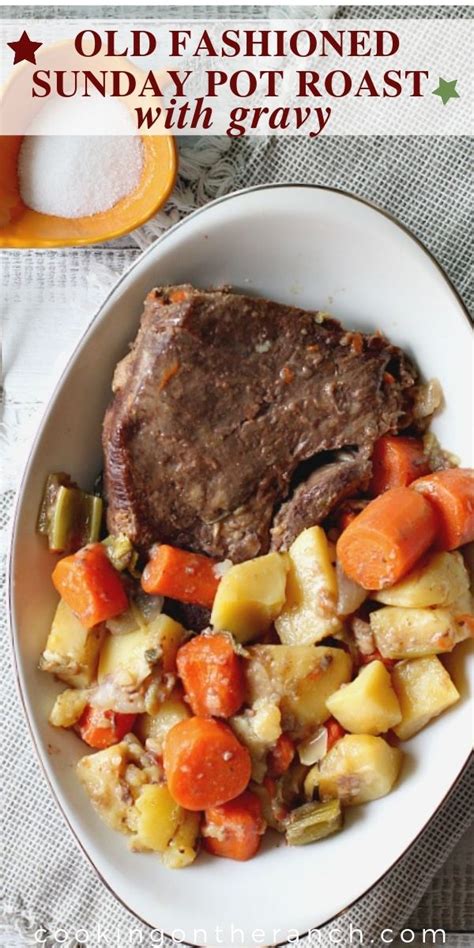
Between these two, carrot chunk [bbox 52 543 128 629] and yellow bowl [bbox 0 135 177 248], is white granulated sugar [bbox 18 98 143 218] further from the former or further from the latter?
carrot chunk [bbox 52 543 128 629]

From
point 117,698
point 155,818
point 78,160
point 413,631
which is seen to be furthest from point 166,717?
point 78,160

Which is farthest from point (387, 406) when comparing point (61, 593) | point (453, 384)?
point (61, 593)

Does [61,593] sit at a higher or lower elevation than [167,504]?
lower

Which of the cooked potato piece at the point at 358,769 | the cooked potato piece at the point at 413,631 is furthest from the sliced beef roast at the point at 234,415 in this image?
the cooked potato piece at the point at 358,769

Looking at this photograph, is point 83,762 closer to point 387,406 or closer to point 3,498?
point 3,498

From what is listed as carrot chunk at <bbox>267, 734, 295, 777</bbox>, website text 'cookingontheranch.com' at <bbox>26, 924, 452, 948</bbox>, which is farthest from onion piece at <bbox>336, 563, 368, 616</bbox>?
website text 'cookingontheranch.com' at <bbox>26, 924, 452, 948</bbox>

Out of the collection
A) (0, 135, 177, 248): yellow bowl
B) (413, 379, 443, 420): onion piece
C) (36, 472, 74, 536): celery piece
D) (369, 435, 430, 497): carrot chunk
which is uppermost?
(0, 135, 177, 248): yellow bowl
